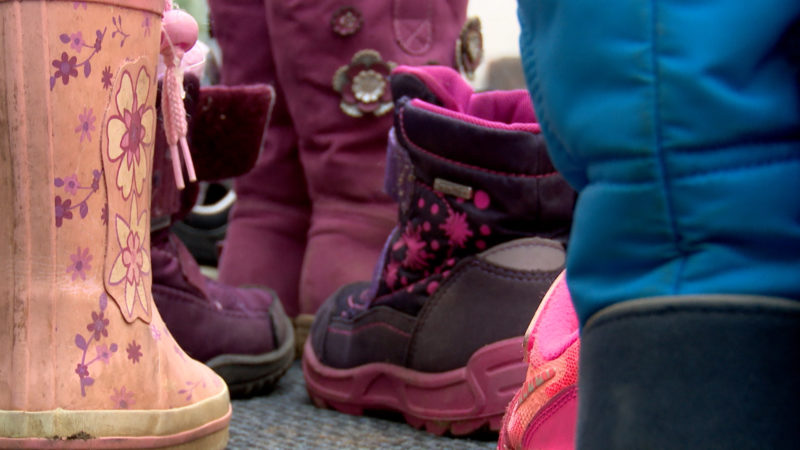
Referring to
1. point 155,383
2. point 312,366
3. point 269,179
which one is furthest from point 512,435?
point 269,179

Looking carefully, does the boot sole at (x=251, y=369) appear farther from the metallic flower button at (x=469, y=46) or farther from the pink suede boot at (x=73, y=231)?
the metallic flower button at (x=469, y=46)

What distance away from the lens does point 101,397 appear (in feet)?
1.82

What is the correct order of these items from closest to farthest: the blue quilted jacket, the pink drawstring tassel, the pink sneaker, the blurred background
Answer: the blue quilted jacket
the pink sneaker
the pink drawstring tassel
the blurred background

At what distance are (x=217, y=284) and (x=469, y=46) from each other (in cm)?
50

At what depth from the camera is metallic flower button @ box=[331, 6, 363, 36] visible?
44.8 inches

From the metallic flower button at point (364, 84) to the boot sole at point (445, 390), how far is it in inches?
15.7

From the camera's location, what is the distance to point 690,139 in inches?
11.8

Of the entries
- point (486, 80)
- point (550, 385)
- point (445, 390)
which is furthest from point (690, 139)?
point (486, 80)

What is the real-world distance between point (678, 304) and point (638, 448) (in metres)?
0.05

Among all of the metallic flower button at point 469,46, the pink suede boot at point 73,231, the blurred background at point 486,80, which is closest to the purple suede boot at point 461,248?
the pink suede boot at point 73,231

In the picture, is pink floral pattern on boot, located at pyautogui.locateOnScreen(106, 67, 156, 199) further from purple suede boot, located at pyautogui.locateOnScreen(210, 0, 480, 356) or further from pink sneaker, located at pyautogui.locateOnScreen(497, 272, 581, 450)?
purple suede boot, located at pyautogui.locateOnScreen(210, 0, 480, 356)

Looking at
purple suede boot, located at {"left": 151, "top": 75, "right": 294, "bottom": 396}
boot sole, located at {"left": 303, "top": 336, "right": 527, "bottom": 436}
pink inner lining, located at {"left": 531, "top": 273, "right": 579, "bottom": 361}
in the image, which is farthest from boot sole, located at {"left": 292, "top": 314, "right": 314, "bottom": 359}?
pink inner lining, located at {"left": 531, "top": 273, "right": 579, "bottom": 361}

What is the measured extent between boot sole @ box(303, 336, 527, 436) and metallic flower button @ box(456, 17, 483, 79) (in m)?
0.53

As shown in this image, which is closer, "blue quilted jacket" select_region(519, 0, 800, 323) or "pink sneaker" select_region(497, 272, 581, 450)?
"blue quilted jacket" select_region(519, 0, 800, 323)
